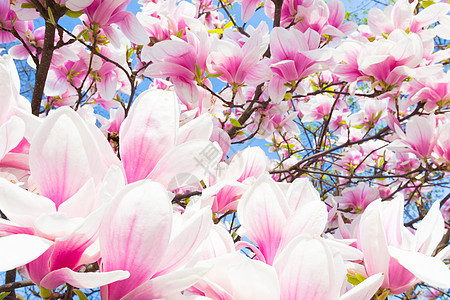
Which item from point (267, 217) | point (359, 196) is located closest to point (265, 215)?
point (267, 217)

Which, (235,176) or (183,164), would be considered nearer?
(183,164)

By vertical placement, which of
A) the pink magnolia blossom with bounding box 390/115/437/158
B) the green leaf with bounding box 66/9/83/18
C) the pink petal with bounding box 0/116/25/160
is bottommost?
the pink magnolia blossom with bounding box 390/115/437/158

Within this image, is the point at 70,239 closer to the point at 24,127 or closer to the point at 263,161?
the point at 24,127

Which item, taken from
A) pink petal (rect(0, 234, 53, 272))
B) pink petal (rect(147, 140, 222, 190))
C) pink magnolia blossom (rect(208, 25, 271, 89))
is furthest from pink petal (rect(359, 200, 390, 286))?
pink magnolia blossom (rect(208, 25, 271, 89))

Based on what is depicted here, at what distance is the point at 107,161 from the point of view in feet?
1.07

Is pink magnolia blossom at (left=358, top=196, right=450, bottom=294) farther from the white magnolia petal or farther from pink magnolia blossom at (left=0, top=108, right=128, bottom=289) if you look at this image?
pink magnolia blossom at (left=0, top=108, right=128, bottom=289)

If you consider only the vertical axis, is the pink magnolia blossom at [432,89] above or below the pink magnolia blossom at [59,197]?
below

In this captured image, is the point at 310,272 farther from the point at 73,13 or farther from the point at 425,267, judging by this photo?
the point at 73,13

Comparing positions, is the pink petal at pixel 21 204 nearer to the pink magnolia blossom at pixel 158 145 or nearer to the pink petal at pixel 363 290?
the pink magnolia blossom at pixel 158 145

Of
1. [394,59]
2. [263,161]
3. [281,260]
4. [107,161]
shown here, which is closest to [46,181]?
[107,161]

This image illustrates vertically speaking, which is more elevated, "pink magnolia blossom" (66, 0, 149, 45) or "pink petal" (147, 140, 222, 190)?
"pink magnolia blossom" (66, 0, 149, 45)

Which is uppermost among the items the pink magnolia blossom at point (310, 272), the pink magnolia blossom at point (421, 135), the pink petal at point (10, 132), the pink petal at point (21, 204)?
the pink petal at point (10, 132)

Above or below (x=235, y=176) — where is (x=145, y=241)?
above

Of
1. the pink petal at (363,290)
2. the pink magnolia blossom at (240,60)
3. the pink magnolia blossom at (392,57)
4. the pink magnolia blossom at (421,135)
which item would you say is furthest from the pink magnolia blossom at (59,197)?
the pink magnolia blossom at (421,135)
